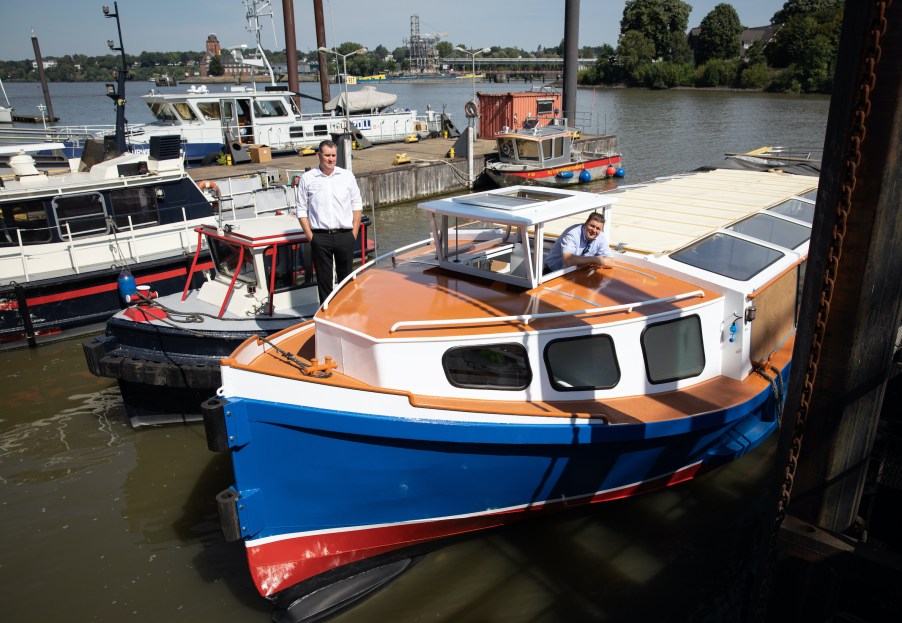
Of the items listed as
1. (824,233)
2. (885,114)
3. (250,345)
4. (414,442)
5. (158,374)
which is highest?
(885,114)

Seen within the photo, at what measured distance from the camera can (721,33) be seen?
90.1m

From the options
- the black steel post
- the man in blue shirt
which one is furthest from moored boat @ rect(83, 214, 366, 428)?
the black steel post

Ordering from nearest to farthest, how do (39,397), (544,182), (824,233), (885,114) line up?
(885,114), (824,233), (39,397), (544,182)

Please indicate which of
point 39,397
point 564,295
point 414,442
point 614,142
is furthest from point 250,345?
point 614,142

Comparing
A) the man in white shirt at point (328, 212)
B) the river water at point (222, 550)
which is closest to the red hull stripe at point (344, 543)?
the river water at point (222, 550)

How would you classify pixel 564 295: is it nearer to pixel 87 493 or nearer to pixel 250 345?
pixel 250 345

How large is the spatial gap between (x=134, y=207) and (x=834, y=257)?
1246 centimetres

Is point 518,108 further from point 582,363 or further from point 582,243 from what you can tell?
point 582,363

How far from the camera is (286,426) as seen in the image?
5180 mm

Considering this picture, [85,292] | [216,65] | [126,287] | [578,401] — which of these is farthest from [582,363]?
[216,65]

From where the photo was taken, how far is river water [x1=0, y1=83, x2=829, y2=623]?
574 centimetres

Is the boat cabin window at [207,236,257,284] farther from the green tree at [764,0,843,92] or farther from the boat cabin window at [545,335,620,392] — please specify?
the green tree at [764,0,843,92]

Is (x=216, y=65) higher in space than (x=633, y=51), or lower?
lower

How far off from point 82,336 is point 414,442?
931 cm
